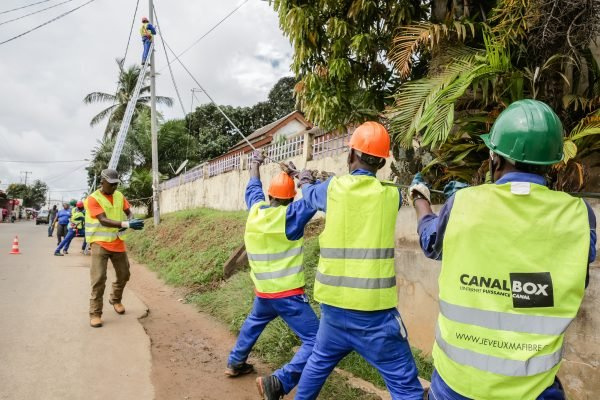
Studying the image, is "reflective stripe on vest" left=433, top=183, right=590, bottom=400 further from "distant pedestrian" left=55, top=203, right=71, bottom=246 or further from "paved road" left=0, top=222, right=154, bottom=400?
"distant pedestrian" left=55, top=203, right=71, bottom=246

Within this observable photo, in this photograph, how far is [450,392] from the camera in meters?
1.68

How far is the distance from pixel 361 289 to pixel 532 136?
1.17 m

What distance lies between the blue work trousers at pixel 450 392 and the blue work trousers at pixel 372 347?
520mm

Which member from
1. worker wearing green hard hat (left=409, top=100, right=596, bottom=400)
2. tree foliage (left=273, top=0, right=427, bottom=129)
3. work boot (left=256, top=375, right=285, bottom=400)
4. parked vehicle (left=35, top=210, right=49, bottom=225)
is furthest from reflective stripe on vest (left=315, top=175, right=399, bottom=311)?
parked vehicle (left=35, top=210, right=49, bottom=225)

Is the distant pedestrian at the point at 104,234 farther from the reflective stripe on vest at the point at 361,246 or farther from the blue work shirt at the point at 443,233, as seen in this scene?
the blue work shirt at the point at 443,233

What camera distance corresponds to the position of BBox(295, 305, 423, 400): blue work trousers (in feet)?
7.58

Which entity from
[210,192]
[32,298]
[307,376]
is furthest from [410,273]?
[210,192]

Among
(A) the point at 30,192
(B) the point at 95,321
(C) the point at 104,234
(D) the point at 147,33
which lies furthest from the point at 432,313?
(A) the point at 30,192

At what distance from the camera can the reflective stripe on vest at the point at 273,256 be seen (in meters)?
3.33

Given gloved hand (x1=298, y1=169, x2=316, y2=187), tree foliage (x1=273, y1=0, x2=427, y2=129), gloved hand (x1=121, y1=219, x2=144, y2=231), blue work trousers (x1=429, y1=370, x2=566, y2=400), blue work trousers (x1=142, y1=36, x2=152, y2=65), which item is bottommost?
blue work trousers (x1=429, y1=370, x2=566, y2=400)

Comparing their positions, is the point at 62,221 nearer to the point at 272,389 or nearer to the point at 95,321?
the point at 95,321

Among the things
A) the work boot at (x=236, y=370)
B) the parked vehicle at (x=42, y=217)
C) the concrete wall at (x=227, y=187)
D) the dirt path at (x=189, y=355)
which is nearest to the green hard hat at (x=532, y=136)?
the dirt path at (x=189, y=355)

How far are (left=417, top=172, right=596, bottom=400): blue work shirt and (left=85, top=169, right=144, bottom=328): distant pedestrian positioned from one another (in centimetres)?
433

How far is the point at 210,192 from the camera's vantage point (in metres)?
15.1
